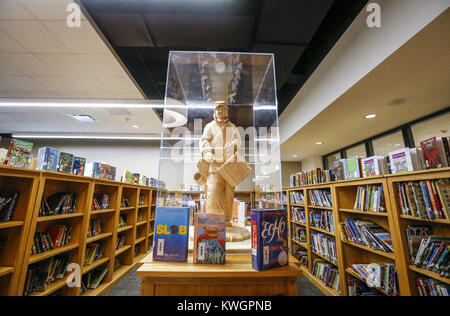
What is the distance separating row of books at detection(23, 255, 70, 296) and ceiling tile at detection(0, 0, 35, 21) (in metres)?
2.66

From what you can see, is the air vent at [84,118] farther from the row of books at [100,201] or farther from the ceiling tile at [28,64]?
the row of books at [100,201]

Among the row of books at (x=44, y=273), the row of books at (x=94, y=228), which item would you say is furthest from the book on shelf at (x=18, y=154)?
the row of books at (x=94, y=228)

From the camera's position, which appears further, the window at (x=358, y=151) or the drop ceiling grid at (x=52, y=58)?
the window at (x=358, y=151)

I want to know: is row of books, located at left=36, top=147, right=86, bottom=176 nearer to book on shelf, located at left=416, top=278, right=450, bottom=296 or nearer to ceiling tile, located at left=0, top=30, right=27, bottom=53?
ceiling tile, located at left=0, top=30, right=27, bottom=53

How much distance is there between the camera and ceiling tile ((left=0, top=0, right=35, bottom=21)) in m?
1.78

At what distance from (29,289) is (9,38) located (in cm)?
294

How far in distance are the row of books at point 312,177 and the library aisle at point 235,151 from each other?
55 mm

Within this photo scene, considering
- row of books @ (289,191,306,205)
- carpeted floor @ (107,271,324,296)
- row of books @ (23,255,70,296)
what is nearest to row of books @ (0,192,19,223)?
row of books @ (23,255,70,296)

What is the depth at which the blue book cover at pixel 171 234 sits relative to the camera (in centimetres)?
92

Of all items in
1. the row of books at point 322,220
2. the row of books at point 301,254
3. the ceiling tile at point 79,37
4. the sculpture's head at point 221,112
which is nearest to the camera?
the sculpture's head at point 221,112

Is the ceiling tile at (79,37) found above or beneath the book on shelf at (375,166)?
above

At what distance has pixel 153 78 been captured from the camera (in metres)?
3.09

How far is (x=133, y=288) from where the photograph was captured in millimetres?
2775

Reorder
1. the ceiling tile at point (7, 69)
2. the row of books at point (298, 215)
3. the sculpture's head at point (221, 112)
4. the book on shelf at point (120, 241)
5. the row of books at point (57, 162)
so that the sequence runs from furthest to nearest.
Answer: the row of books at point (298, 215) < the book on shelf at point (120, 241) < the ceiling tile at point (7, 69) < the row of books at point (57, 162) < the sculpture's head at point (221, 112)
